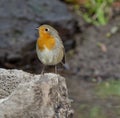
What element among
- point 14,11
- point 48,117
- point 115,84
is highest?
point 48,117

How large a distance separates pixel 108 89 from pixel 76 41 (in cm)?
197

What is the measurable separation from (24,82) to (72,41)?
5516 millimetres

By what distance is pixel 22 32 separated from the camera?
33.9 ft

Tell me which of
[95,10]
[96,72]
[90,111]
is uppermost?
[95,10]

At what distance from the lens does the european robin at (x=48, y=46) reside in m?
6.16

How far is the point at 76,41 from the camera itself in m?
11.0

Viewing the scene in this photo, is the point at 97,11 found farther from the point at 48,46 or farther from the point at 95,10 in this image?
the point at 48,46

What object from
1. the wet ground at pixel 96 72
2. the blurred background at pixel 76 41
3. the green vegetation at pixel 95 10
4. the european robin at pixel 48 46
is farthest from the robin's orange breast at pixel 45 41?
the green vegetation at pixel 95 10

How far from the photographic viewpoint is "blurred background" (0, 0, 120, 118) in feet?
31.5

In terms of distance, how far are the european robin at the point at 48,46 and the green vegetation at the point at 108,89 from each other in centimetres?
284

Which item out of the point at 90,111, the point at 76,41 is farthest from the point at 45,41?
the point at 76,41

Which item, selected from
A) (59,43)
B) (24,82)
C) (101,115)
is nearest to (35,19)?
(101,115)

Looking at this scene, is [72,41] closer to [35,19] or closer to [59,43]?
[35,19]

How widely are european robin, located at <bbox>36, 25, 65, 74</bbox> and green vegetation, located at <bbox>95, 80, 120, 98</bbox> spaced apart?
284 centimetres
